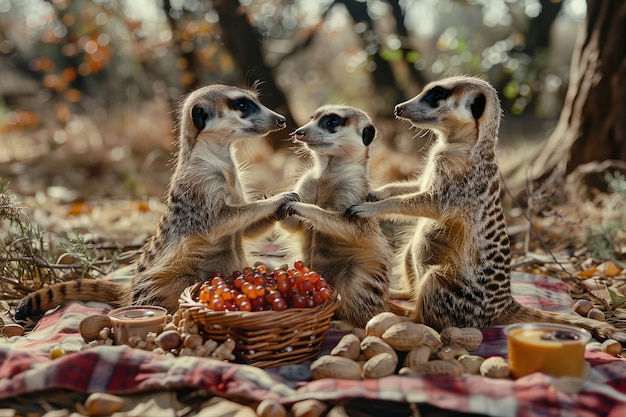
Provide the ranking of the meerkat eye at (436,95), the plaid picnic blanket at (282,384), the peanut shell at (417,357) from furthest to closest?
the meerkat eye at (436,95) → the peanut shell at (417,357) → the plaid picnic blanket at (282,384)

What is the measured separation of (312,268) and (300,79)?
549 inches

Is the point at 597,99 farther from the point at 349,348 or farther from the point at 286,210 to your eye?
the point at 349,348

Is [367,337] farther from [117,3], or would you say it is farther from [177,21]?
[117,3]

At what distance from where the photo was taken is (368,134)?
342 centimetres

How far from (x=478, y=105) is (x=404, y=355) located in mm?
1229

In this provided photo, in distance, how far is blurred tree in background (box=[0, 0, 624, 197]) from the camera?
7.88 m

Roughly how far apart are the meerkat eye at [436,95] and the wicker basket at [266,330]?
1158 millimetres

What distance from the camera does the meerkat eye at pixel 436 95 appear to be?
3252 mm

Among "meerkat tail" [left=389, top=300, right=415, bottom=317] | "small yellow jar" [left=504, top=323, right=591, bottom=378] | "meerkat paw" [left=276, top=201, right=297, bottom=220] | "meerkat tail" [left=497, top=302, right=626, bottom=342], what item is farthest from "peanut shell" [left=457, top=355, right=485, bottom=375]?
"meerkat paw" [left=276, top=201, right=297, bottom=220]

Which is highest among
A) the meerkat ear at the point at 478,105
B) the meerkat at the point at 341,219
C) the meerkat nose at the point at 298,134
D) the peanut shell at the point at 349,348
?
the meerkat ear at the point at 478,105

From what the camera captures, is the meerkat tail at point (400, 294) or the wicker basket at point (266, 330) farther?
the meerkat tail at point (400, 294)

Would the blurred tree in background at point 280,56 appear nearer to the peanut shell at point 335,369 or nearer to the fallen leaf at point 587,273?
the fallen leaf at point 587,273

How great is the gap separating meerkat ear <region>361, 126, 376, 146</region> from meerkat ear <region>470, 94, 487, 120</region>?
0.50 meters

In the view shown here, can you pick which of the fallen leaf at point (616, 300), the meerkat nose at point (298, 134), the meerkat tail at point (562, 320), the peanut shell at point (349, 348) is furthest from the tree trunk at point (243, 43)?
the peanut shell at point (349, 348)
